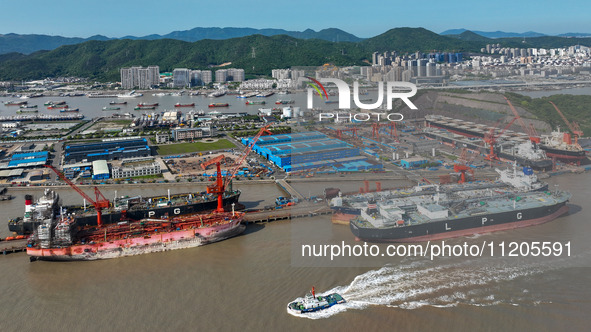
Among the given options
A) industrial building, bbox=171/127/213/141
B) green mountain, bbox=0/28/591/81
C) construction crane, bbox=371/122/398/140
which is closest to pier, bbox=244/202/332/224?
construction crane, bbox=371/122/398/140

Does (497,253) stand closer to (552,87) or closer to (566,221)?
(566,221)

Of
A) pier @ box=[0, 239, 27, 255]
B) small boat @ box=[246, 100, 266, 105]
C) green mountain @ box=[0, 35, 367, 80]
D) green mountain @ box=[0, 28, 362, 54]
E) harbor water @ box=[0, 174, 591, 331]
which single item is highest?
green mountain @ box=[0, 28, 362, 54]

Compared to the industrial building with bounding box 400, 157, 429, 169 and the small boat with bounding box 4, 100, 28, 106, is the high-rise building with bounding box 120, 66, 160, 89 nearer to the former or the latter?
the small boat with bounding box 4, 100, 28, 106

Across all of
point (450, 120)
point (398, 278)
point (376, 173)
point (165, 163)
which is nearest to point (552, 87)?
point (450, 120)

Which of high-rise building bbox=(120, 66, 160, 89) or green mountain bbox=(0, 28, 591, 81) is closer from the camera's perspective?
high-rise building bbox=(120, 66, 160, 89)

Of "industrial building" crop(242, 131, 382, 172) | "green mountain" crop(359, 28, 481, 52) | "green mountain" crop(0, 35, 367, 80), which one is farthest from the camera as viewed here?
"green mountain" crop(359, 28, 481, 52)

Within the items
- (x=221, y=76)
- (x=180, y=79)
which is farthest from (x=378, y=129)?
(x=221, y=76)
